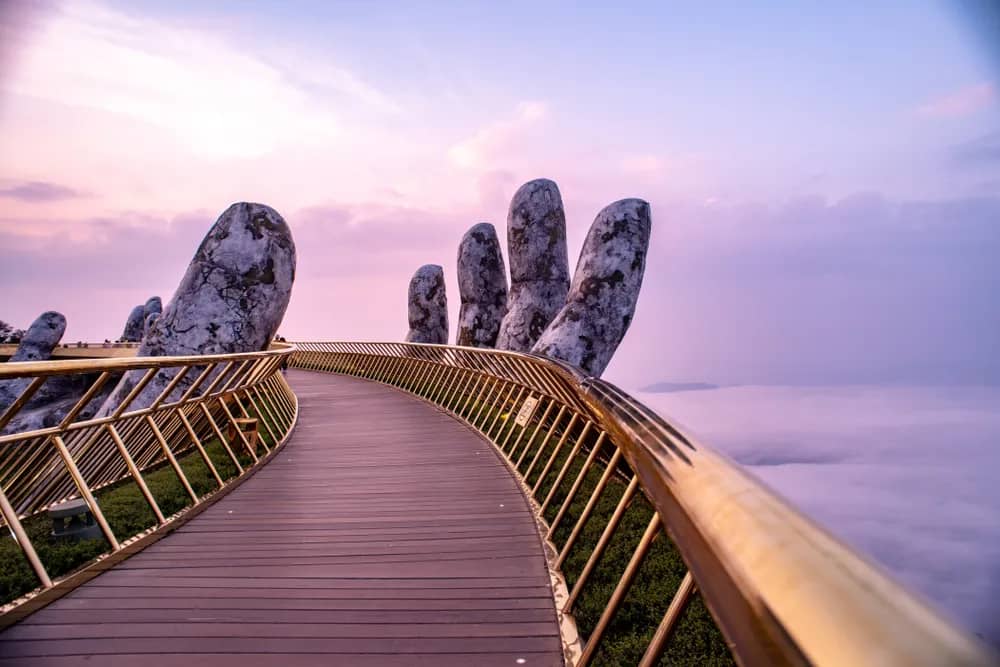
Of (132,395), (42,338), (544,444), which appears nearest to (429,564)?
(132,395)

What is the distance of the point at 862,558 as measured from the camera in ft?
2.41

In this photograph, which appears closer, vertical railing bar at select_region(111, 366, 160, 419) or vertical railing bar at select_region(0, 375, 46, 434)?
vertical railing bar at select_region(0, 375, 46, 434)

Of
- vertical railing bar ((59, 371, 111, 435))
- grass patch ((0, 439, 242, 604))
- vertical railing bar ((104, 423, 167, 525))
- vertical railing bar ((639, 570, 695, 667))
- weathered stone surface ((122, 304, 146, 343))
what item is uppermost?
vertical railing bar ((639, 570, 695, 667))

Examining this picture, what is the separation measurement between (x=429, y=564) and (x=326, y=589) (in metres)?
0.70

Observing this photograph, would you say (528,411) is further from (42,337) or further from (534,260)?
(42,337)

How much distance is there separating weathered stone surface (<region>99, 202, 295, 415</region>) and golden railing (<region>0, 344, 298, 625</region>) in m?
0.55

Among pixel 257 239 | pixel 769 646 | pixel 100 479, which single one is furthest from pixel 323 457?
pixel 769 646

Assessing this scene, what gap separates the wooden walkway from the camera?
125 inches

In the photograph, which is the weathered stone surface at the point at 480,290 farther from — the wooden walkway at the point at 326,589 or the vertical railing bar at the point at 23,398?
the vertical railing bar at the point at 23,398

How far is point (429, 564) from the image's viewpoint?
14.7ft

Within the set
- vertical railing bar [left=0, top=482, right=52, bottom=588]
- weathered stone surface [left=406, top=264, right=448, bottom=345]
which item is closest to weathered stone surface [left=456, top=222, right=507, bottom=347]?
weathered stone surface [left=406, top=264, right=448, bottom=345]

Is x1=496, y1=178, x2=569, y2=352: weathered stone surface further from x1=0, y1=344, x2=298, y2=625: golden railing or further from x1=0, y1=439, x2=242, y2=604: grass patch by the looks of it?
x1=0, y1=439, x2=242, y2=604: grass patch

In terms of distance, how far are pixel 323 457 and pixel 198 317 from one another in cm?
363

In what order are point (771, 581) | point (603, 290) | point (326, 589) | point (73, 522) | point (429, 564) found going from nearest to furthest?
point (771, 581), point (326, 589), point (429, 564), point (73, 522), point (603, 290)
